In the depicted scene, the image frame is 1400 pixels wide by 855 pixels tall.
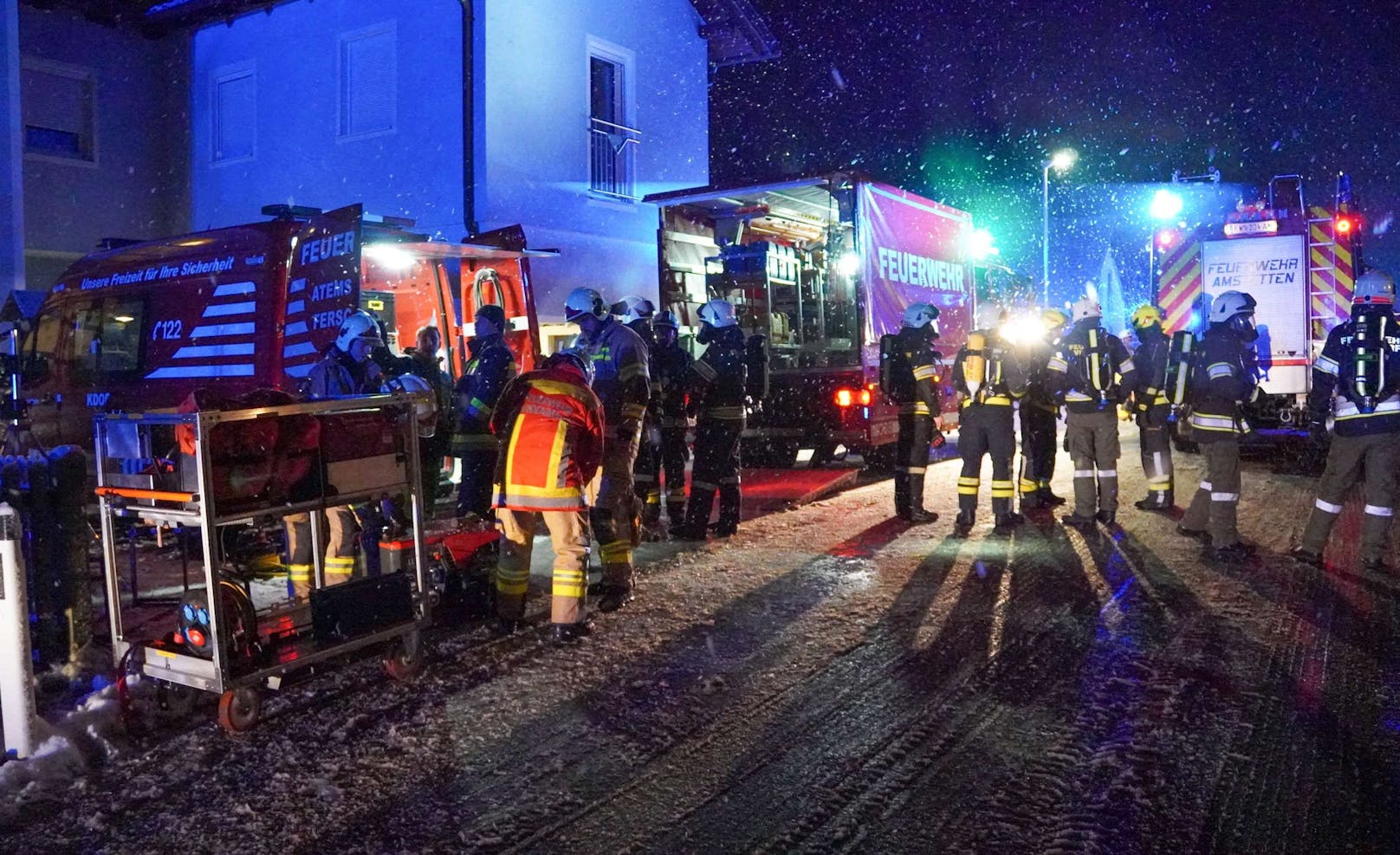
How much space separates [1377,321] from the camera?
6457 mm

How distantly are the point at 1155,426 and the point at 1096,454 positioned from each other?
76 cm

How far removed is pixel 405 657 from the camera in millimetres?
4695

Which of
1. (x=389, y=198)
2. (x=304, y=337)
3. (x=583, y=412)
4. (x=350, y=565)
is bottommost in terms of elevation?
(x=350, y=565)

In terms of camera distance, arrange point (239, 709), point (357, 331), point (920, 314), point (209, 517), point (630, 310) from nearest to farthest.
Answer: point (209, 517)
point (239, 709)
point (357, 331)
point (630, 310)
point (920, 314)

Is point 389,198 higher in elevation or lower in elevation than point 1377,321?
higher

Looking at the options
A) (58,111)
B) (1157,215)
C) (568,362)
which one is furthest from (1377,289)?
(58,111)

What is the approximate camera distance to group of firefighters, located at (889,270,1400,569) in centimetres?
649

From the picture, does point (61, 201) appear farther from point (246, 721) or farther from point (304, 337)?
point (246, 721)

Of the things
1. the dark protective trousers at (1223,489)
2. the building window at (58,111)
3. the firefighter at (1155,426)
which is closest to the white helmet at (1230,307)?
the dark protective trousers at (1223,489)

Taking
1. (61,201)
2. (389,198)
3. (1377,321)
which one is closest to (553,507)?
(1377,321)

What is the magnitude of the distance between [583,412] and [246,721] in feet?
6.68

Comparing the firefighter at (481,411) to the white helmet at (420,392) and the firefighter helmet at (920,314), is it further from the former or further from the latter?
the firefighter helmet at (920,314)

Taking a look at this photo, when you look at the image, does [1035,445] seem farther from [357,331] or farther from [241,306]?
[241,306]

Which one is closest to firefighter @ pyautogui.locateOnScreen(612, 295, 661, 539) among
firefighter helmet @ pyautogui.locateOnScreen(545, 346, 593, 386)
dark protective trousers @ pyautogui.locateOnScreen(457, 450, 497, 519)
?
dark protective trousers @ pyautogui.locateOnScreen(457, 450, 497, 519)
